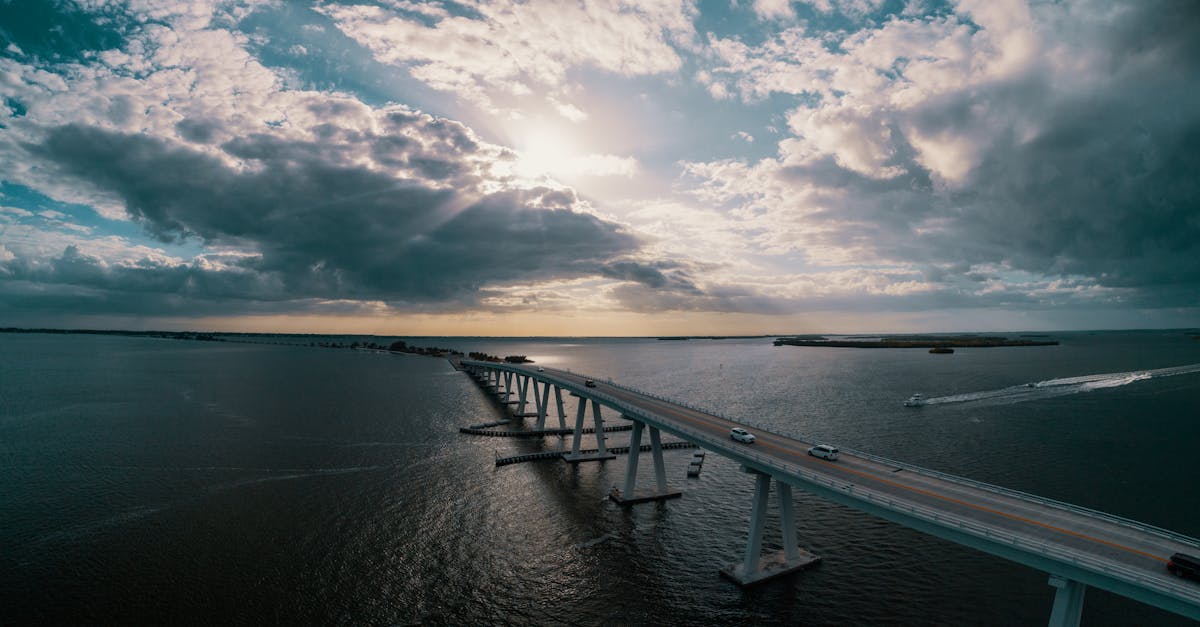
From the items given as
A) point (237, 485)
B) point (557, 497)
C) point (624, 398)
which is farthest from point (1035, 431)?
point (237, 485)

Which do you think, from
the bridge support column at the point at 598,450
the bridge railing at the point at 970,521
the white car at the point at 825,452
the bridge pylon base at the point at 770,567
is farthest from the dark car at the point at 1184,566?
the bridge support column at the point at 598,450

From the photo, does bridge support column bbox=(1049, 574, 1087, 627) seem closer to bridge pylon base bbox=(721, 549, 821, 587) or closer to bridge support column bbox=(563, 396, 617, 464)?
bridge pylon base bbox=(721, 549, 821, 587)

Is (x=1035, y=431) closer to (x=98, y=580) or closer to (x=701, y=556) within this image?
(x=701, y=556)

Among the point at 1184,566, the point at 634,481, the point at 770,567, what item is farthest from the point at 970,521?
the point at 634,481

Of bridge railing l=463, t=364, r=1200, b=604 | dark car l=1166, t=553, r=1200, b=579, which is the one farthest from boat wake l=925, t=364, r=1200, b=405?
dark car l=1166, t=553, r=1200, b=579

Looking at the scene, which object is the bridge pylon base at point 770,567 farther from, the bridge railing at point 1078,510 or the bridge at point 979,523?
the bridge railing at point 1078,510

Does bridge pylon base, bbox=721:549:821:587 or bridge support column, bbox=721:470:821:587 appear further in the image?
bridge support column, bbox=721:470:821:587
